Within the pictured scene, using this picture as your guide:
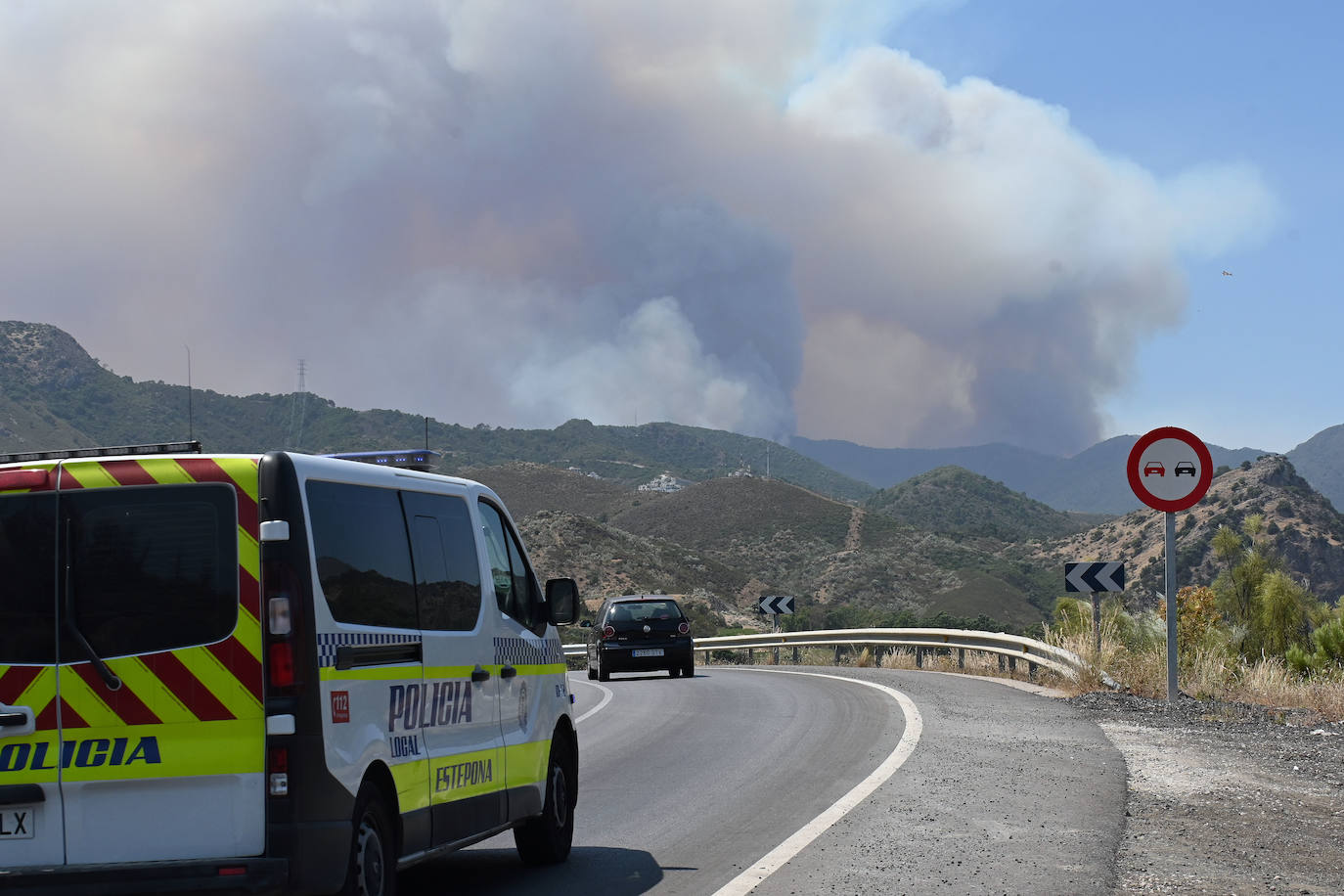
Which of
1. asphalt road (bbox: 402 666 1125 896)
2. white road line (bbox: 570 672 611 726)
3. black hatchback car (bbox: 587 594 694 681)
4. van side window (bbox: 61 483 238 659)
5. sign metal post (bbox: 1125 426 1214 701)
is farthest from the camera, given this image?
black hatchback car (bbox: 587 594 694 681)

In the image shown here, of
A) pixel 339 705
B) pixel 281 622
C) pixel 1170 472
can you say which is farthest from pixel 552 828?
pixel 1170 472

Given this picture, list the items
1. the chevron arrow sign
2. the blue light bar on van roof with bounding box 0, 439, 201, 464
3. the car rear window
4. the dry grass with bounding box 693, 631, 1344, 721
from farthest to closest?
the car rear window → the chevron arrow sign → the dry grass with bounding box 693, 631, 1344, 721 → the blue light bar on van roof with bounding box 0, 439, 201, 464

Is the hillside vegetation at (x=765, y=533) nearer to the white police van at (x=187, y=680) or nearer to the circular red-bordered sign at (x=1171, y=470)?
the circular red-bordered sign at (x=1171, y=470)

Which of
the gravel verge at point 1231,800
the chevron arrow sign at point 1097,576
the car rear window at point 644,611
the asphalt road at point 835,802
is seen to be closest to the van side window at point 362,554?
the asphalt road at point 835,802

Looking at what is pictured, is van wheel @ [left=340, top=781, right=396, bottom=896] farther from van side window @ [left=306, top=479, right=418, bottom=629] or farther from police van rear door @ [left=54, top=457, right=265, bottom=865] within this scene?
van side window @ [left=306, top=479, right=418, bottom=629]

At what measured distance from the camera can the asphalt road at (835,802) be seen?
7.80 m

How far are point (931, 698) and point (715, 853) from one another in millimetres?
10664

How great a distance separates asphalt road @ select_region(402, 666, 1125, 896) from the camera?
780cm

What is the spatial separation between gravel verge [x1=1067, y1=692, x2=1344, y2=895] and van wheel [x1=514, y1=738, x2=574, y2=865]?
3127 millimetres

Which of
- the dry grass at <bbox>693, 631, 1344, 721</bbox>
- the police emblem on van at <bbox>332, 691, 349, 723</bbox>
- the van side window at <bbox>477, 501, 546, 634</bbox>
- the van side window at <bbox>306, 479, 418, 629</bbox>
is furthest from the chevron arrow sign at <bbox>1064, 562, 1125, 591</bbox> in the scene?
the police emblem on van at <bbox>332, 691, 349, 723</bbox>

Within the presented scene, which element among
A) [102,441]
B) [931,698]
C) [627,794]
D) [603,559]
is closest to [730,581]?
[603,559]

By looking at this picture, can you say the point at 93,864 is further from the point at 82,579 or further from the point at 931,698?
the point at 931,698

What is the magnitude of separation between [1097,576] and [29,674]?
1604 cm

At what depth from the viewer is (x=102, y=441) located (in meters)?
131
